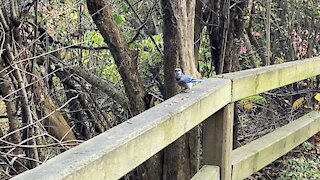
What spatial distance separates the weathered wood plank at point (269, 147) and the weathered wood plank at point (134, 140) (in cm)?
40

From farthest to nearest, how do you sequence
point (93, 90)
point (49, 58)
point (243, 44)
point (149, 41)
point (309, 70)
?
point (243, 44), point (149, 41), point (93, 90), point (49, 58), point (309, 70)

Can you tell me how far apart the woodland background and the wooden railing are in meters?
0.49

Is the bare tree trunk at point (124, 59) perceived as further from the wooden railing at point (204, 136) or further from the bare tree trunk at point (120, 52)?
the wooden railing at point (204, 136)

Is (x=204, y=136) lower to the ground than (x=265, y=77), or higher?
lower

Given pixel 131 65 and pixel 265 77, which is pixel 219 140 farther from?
pixel 131 65

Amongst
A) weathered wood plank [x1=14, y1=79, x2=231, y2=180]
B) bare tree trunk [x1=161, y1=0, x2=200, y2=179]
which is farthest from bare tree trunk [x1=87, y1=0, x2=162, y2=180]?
weathered wood plank [x1=14, y1=79, x2=231, y2=180]

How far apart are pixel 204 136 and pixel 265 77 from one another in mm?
591

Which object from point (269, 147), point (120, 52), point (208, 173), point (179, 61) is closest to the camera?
point (208, 173)

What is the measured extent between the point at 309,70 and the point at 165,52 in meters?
0.99

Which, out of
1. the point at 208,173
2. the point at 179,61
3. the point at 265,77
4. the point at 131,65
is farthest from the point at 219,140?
the point at 131,65

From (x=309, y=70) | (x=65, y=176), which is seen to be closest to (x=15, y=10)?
(x=309, y=70)

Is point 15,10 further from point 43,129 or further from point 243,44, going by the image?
point 243,44

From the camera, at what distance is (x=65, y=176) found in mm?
1135

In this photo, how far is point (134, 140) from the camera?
154cm
